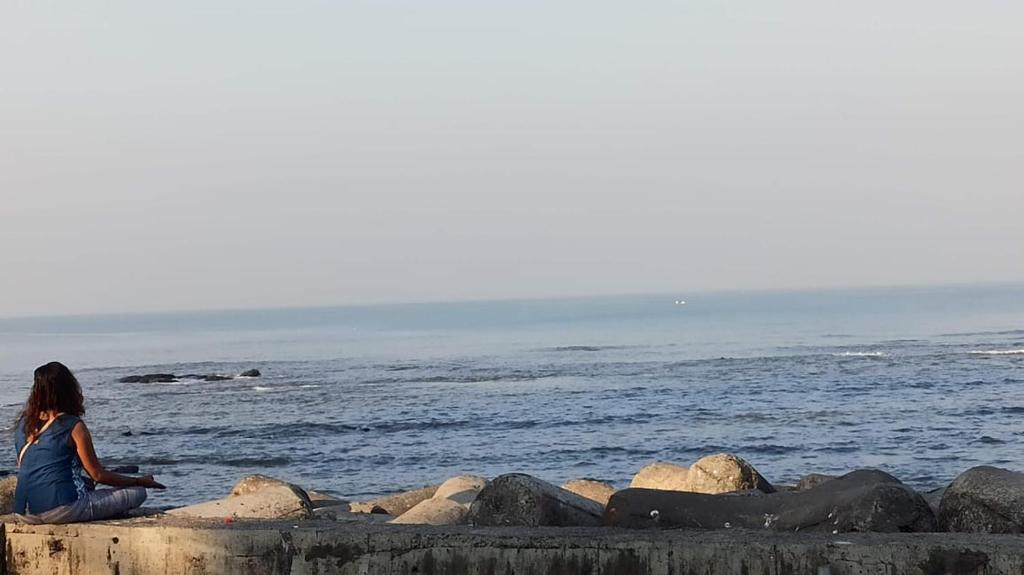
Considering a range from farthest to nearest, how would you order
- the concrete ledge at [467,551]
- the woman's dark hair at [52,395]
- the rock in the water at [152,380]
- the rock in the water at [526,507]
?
the rock in the water at [152,380] → the rock in the water at [526,507] → the woman's dark hair at [52,395] → the concrete ledge at [467,551]

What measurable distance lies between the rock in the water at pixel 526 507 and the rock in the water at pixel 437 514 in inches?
34.1

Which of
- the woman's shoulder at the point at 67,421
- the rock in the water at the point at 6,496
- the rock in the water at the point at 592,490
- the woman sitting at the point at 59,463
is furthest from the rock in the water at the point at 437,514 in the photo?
the rock in the water at the point at 6,496

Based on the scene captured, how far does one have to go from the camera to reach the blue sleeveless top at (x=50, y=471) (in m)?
7.92

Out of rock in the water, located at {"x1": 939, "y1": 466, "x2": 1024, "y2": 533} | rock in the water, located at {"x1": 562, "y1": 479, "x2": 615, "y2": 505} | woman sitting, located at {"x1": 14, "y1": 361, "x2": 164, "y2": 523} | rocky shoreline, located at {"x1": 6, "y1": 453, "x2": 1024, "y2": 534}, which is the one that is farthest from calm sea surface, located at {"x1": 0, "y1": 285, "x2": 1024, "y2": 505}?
woman sitting, located at {"x1": 14, "y1": 361, "x2": 164, "y2": 523}

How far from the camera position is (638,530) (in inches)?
308

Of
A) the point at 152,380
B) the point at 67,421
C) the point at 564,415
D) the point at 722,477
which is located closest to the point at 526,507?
the point at 67,421

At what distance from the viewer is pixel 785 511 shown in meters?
8.47

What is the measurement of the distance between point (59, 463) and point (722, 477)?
7096 millimetres

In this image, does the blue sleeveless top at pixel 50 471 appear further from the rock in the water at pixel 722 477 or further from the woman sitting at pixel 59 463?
the rock in the water at pixel 722 477

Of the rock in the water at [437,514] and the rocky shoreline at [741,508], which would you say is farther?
the rock in the water at [437,514]

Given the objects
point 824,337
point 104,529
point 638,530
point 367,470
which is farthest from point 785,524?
point 824,337

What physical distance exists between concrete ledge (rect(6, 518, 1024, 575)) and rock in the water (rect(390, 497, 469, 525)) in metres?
1.82

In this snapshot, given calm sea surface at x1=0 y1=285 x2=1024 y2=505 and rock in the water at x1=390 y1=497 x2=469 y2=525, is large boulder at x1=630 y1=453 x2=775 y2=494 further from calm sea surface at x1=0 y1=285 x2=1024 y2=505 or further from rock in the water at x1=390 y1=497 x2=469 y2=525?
calm sea surface at x1=0 y1=285 x2=1024 y2=505

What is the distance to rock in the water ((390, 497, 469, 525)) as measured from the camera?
32.7 ft
